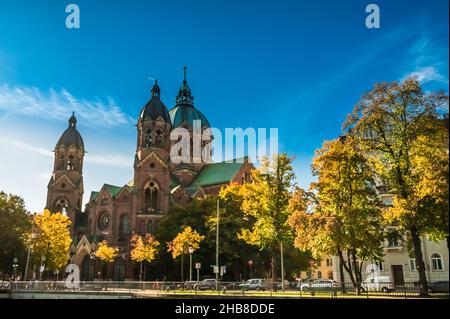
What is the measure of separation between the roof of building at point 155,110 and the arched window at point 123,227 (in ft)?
53.8

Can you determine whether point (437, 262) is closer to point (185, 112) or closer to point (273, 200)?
point (273, 200)

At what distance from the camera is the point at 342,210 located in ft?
104

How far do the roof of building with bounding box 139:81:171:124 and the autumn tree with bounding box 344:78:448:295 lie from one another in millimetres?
45811

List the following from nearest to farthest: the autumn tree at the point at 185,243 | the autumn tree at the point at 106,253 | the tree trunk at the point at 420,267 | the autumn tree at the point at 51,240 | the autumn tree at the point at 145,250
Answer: the tree trunk at the point at 420,267 < the autumn tree at the point at 185,243 < the autumn tree at the point at 145,250 < the autumn tree at the point at 51,240 < the autumn tree at the point at 106,253

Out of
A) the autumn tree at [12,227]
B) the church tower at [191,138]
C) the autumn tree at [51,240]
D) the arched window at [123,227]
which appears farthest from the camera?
the church tower at [191,138]

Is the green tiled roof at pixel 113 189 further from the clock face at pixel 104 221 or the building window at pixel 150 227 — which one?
the building window at pixel 150 227

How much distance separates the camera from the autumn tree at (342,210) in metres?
30.7

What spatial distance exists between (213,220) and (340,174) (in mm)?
26317

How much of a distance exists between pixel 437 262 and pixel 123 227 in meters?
44.2

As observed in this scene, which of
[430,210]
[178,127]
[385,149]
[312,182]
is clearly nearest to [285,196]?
[312,182]

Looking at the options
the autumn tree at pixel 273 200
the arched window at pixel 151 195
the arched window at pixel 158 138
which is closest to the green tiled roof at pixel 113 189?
the arched window at pixel 151 195

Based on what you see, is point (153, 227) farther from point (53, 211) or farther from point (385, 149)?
point (385, 149)

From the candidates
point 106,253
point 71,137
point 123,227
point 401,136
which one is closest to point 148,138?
point 123,227

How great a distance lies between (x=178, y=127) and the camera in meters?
95.4
